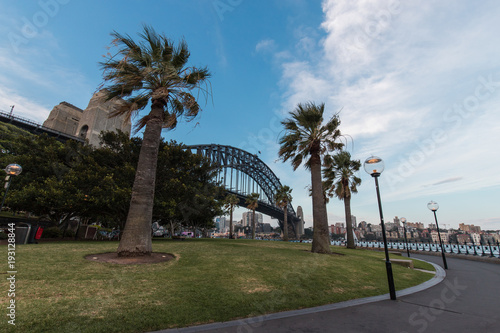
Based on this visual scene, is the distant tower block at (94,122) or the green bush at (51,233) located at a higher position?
the distant tower block at (94,122)

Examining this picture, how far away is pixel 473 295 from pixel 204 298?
7.35m

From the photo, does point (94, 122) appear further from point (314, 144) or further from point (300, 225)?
point (300, 225)

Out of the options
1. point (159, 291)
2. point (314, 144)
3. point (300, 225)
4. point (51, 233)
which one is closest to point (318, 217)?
point (314, 144)

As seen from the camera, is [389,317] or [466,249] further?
[466,249]

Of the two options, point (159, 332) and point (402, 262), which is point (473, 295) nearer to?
point (402, 262)

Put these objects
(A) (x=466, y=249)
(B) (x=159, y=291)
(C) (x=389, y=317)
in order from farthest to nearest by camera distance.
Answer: (A) (x=466, y=249), (B) (x=159, y=291), (C) (x=389, y=317)

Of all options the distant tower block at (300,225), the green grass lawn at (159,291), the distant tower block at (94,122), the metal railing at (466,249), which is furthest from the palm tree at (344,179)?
the distant tower block at (300,225)

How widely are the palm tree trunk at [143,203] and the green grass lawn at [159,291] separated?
4.19 ft

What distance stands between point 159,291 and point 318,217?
11678 mm

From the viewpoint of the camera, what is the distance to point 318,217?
47.6ft

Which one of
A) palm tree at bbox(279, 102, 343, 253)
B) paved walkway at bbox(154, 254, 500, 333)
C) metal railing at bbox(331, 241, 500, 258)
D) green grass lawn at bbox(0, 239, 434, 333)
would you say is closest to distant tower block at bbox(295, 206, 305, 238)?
metal railing at bbox(331, 241, 500, 258)

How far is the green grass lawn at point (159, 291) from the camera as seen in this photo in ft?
11.5

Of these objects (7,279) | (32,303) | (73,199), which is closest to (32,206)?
(73,199)

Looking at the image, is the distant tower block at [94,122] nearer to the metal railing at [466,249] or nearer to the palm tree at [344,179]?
the palm tree at [344,179]
